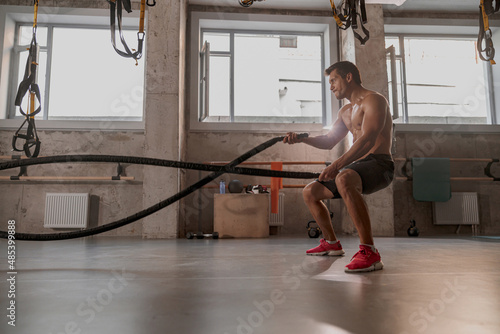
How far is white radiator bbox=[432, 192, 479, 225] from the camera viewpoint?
600 centimetres

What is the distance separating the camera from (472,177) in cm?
623

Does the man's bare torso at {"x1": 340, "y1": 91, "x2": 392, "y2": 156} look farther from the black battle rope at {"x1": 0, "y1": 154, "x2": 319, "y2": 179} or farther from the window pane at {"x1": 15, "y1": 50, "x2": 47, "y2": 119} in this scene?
the window pane at {"x1": 15, "y1": 50, "x2": 47, "y2": 119}

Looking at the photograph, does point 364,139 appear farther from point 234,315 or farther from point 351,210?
point 234,315

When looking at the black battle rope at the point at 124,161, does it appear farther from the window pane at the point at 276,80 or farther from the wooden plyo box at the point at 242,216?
the window pane at the point at 276,80

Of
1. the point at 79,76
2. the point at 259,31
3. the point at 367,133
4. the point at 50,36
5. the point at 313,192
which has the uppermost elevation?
the point at 259,31

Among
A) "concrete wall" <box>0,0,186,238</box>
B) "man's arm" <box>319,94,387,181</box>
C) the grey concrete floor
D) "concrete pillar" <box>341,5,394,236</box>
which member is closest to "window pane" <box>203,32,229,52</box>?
"concrete wall" <box>0,0,186,238</box>

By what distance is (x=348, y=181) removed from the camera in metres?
2.26

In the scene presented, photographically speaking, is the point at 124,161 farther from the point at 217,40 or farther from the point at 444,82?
the point at 444,82

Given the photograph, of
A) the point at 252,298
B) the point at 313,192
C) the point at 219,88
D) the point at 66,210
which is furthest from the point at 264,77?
the point at 252,298

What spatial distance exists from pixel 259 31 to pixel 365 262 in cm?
562

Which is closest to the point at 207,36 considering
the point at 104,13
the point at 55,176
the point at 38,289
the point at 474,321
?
the point at 104,13

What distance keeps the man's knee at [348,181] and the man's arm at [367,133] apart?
6cm

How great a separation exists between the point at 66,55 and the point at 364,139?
582 centimetres

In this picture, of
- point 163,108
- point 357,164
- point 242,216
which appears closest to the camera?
point 357,164
